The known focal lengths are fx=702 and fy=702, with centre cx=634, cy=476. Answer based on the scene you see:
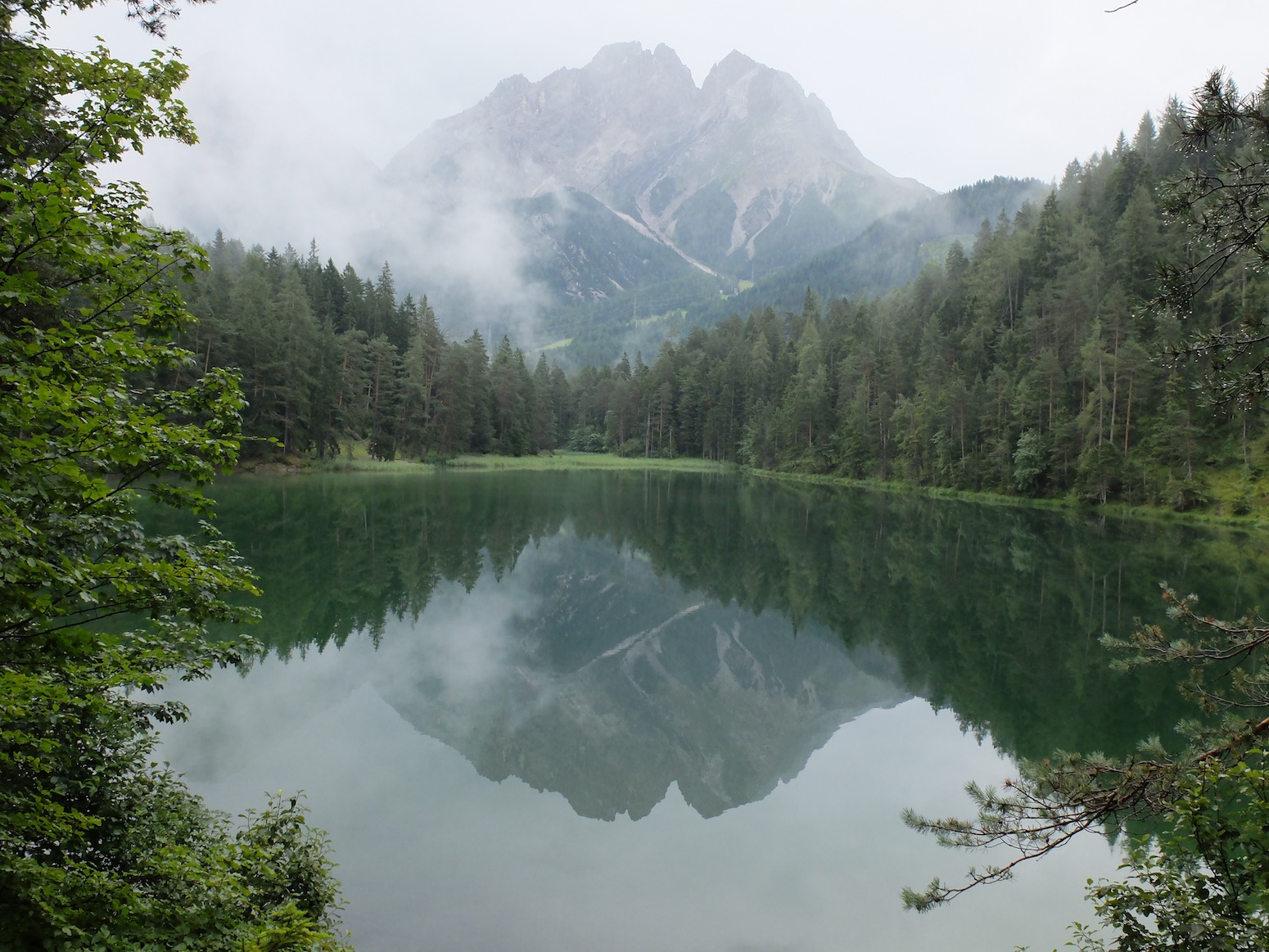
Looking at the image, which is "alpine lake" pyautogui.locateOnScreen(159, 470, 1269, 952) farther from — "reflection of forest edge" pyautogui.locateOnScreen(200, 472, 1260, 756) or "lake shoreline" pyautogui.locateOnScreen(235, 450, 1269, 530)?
"lake shoreline" pyautogui.locateOnScreen(235, 450, 1269, 530)

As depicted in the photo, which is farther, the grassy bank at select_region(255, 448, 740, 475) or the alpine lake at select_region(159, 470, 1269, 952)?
the grassy bank at select_region(255, 448, 740, 475)

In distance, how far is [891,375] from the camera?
85.5 meters

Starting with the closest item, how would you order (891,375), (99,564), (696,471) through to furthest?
(99,564), (891,375), (696,471)

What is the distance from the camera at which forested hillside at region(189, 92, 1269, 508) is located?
53.8 m

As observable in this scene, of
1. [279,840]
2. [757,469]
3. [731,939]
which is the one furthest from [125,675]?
[757,469]

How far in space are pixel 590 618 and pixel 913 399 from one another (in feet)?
226

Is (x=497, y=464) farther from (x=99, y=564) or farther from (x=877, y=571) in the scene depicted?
(x=99, y=564)

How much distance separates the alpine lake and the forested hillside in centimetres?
2117

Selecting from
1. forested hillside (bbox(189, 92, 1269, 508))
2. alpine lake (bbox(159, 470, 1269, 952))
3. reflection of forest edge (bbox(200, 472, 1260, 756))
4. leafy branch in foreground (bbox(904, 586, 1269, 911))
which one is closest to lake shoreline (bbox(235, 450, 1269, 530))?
forested hillside (bbox(189, 92, 1269, 508))

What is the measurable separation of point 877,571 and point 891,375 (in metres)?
61.8

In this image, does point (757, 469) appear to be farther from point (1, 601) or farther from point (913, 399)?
point (1, 601)

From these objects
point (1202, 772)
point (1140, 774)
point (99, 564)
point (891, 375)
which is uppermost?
point (891, 375)

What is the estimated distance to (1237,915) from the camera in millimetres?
4047

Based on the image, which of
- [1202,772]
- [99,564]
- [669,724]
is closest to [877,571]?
[669,724]
